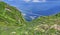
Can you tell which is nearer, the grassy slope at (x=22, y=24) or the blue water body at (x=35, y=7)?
the grassy slope at (x=22, y=24)

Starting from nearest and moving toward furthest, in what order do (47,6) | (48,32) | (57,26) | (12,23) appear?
(48,32), (57,26), (12,23), (47,6)

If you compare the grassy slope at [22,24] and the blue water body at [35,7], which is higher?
the blue water body at [35,7]

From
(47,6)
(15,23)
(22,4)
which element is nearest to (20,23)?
(15,23)

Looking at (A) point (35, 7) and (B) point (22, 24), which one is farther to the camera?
(A) point (35, 7)

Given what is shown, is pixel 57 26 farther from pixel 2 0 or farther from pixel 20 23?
pixel 2 0
